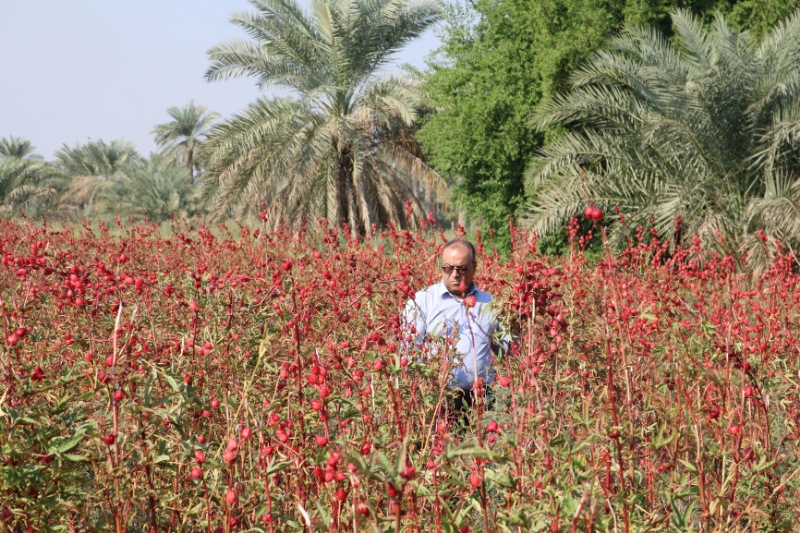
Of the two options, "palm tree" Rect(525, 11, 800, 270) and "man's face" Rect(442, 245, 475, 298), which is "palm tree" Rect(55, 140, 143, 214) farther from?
"man's face" Rect(442, 245, 475, 298)

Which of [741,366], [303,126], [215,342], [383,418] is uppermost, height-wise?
[303,126]

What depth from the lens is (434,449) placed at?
1925mm

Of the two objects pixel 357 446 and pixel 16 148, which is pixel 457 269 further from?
pixel 16 148

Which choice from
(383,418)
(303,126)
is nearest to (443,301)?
(383,418)

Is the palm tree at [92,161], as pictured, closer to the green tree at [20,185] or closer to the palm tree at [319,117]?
the green tree at [20,185]

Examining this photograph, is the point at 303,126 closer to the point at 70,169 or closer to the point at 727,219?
the point at 727,219

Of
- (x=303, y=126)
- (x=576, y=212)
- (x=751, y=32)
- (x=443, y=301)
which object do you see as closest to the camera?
(x=443, y=301)

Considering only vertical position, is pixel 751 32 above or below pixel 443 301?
above

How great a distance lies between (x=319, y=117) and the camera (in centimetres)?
1590

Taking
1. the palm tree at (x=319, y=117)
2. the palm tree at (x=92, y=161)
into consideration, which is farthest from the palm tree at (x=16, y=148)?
the palm tree at (x=319, y=117)

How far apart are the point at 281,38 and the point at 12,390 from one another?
48.1 feet

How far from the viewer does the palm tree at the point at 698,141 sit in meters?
10.8

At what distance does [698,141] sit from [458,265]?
336 inches

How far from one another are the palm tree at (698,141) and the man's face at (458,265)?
6821mm
